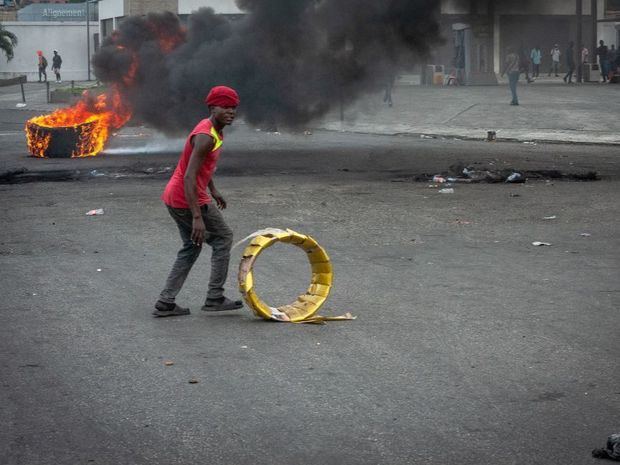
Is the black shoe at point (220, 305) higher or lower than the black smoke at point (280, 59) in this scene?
lower

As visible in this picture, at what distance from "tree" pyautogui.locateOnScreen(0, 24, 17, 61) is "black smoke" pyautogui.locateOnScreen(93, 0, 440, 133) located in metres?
42.0

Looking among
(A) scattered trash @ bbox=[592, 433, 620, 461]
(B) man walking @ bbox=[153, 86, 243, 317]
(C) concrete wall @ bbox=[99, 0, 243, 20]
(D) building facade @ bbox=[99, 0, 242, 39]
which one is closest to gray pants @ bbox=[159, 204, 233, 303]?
(B) man walking @ bbox=[153, 86, 243, 317]

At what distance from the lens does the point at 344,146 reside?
23.9m

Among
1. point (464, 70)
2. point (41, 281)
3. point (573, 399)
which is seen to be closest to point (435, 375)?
point (573, 399)

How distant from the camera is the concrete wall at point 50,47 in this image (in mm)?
67188

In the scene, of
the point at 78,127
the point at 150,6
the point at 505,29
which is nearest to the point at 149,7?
the point at 150,6

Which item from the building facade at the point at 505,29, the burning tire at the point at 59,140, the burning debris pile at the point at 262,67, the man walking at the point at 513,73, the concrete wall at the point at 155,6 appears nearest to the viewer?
the burning tire at the point at 59,140

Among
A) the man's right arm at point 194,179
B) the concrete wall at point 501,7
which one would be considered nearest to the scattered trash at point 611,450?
the man's right arm at point 194,179

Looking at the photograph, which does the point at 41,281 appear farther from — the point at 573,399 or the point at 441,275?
the point at 573,399

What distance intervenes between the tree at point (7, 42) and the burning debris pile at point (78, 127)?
139ft

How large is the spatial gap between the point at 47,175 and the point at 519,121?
45.8ft

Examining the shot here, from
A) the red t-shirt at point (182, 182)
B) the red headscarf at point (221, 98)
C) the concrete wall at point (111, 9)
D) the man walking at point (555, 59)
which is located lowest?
the red t-shirt at point (182, 182)

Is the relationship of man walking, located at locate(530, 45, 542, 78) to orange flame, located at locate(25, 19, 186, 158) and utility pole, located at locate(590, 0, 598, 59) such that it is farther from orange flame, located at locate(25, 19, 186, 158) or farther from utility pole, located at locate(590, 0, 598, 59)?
orange flame, located at locate(25, 19, 186, 158)

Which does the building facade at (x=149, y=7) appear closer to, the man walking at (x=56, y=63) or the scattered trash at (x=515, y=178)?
the man walking at (x=56, y=63)
